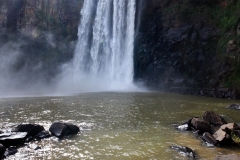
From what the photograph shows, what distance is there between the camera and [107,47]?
1476 inches

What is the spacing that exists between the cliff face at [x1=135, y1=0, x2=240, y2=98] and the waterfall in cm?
206

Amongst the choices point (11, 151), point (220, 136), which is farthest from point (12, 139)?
point (220, 136)

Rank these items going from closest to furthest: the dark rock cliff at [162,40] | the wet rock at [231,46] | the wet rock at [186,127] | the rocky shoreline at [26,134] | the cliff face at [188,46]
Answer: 1. the rocky shoreline at [26,134]
2. the wet rock at [186,127]
3. the wet rock at [231,46]
4. the cliff face at [188,46]
5. the dark rock cliff at [162,40]

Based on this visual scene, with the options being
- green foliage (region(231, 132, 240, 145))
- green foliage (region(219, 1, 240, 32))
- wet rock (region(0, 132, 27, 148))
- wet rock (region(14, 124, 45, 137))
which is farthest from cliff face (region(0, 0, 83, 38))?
green foliage (region(231, 132, 240, 145))

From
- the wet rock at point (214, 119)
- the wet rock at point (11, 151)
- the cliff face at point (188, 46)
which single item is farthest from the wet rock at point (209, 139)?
the cliff face at point (188, 46)

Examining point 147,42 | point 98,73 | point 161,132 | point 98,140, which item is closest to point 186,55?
point 147,42

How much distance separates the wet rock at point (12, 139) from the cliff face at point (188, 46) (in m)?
20.9

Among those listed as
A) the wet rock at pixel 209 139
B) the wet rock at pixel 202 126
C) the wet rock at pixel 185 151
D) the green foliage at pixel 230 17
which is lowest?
the wet rock at pixel 185 151

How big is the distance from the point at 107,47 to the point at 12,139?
30.7 metres

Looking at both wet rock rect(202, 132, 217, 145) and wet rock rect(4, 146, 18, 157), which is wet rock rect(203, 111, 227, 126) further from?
wet rock rect(4, 146, 18, 157)

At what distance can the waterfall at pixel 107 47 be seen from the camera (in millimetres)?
35156

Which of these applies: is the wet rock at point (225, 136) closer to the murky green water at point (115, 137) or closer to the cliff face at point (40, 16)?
the murky green water at point (115, 137)

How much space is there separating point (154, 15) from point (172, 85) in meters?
11.6

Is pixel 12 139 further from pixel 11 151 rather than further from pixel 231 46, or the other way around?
pixel 231 46
